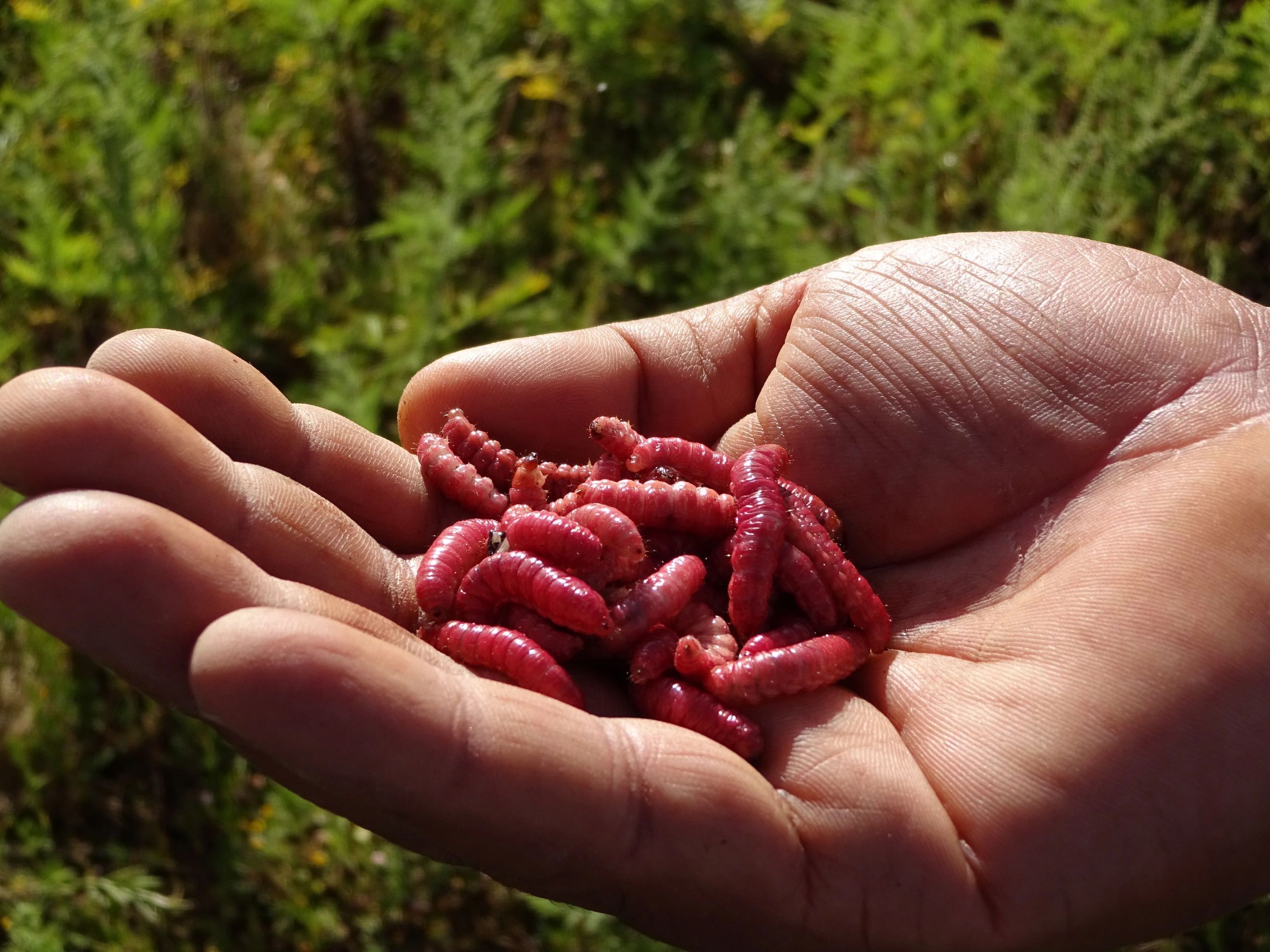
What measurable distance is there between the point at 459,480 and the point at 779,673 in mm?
1978

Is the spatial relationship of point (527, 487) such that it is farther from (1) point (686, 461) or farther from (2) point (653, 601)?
(2) point (653, 601)

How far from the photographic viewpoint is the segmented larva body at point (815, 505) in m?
5.36

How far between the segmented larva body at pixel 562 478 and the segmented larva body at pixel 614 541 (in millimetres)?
605

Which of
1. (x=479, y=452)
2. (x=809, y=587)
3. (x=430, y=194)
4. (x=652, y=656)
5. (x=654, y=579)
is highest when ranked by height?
(x=430, y=194)

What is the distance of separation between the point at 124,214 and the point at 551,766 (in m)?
6.07

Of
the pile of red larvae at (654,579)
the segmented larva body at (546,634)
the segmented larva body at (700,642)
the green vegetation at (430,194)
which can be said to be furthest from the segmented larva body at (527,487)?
the green vegetation at (430,194)

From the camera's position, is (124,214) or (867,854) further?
(124,214)

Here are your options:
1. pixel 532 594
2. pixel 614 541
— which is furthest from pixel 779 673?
pixel 532 594

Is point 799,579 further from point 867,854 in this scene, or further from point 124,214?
point 124,214

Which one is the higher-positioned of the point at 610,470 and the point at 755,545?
the point at 610,470

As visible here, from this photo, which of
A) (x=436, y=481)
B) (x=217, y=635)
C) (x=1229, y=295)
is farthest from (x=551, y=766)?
(x=1229, y=295)

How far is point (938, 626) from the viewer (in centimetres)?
500

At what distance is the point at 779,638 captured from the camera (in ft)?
16.3

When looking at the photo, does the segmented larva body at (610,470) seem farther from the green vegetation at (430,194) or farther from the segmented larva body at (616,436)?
the green vegetation at (430,194)
